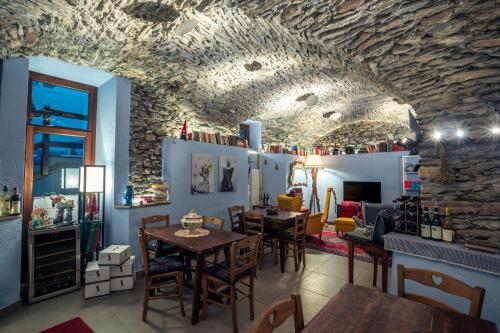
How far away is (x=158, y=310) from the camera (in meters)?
2.74

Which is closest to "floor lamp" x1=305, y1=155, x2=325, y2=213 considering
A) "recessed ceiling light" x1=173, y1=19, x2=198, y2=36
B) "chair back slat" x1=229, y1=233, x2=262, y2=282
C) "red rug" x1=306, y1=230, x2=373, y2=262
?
"red rug" x1=306, y1=230, x2=373, y2=262

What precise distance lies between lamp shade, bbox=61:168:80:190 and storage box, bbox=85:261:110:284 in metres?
1.46

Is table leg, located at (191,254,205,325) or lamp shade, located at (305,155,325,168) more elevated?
lamp shade, located at (305,155,325,168)

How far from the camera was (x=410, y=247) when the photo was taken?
252 cm

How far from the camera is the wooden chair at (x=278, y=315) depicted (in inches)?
41.6

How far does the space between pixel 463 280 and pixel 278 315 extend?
2.22 metres

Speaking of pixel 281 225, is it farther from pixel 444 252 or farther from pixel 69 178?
pixel 69 178

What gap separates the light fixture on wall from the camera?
351 centimetres

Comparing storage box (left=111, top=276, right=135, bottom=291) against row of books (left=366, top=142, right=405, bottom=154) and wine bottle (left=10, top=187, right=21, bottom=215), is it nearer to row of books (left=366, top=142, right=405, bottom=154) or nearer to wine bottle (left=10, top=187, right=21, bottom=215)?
wine bottle (left=10, top=187, right=21, bottom=215)

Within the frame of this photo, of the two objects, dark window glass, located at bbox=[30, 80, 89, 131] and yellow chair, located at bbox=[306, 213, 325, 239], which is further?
yellow chair, located at bbox=[306, 213, 325, 239]

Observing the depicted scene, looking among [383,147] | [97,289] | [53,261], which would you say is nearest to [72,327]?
[97,289]

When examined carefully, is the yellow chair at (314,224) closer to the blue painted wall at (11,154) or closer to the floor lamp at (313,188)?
the floor lamp at (313,188)

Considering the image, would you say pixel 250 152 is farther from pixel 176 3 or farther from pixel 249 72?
pixel 176 3

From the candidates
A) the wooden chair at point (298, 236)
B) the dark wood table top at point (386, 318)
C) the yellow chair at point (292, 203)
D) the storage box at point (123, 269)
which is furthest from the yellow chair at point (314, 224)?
the dark wood table top at point (386, 318)
